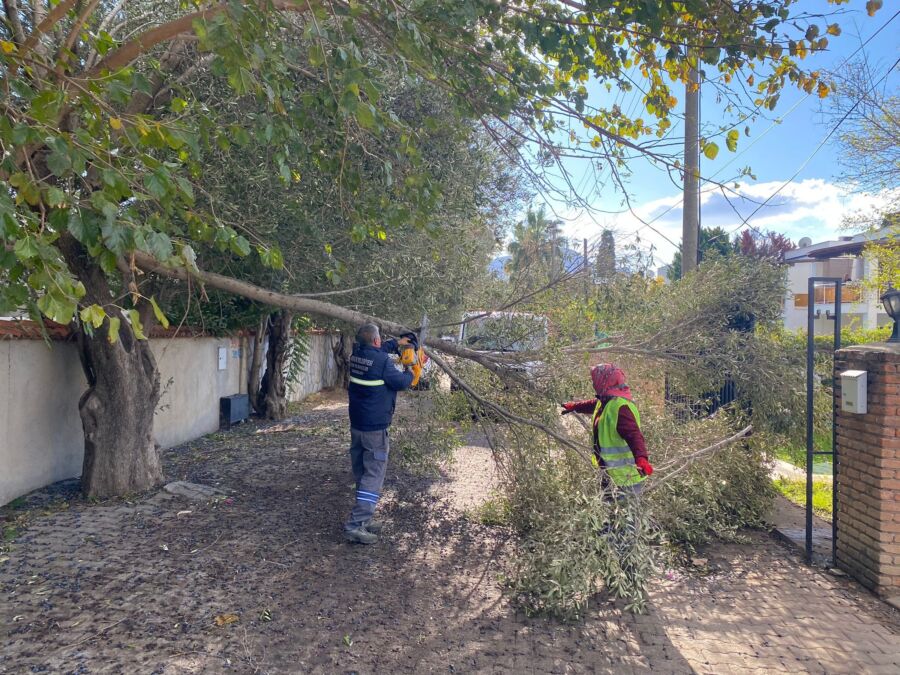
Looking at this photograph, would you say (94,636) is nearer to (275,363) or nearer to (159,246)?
(159,246)

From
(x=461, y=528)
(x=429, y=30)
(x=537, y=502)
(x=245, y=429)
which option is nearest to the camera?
(x=429, y=30)

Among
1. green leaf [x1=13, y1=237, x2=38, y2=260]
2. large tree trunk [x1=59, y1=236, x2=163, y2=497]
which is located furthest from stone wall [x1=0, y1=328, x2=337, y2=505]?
green leaf [x1=13, y1=237, x2=38, y2=260]

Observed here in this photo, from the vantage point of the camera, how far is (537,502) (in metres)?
5.12

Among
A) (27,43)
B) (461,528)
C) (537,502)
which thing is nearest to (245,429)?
(461,528)

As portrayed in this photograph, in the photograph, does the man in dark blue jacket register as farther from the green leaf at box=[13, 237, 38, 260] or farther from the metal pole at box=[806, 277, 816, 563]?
the metal pole at box=[806, 277, 816, 563]

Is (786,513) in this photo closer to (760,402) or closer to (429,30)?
(760,402)

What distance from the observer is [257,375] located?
12.1 metres

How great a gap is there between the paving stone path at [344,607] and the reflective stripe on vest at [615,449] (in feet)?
2.93

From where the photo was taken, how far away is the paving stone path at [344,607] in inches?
139

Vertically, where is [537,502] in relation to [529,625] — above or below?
above

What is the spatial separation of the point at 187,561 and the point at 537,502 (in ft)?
8.95

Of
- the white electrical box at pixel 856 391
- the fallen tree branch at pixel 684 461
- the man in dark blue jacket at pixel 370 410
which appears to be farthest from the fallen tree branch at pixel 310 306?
the white electrical box at pixel 856 391

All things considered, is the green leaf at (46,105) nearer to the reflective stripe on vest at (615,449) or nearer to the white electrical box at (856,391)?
the reflective stripe on vest at (615,449)

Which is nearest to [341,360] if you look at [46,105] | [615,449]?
[615,449]
